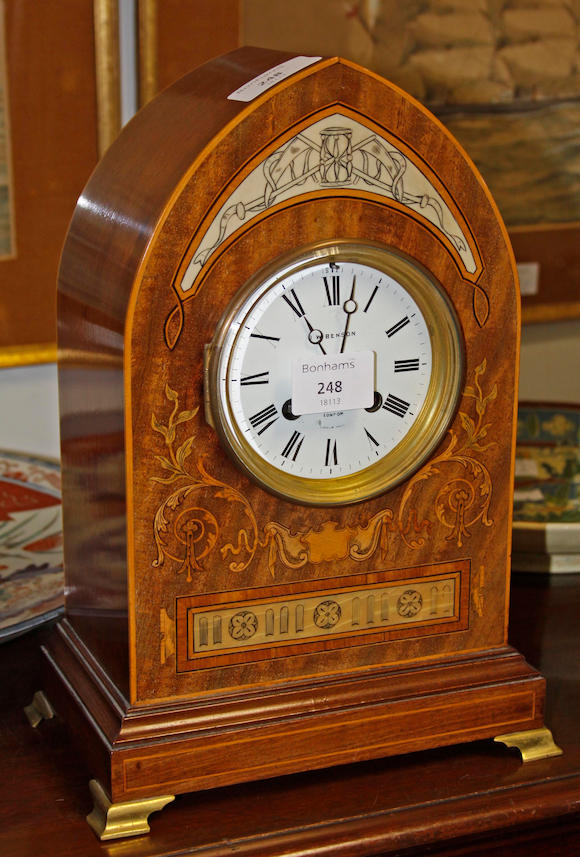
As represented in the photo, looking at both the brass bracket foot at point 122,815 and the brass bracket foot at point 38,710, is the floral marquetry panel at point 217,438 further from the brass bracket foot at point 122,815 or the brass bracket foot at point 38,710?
the brass bracket foot at point 38,710

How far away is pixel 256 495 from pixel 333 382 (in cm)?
12

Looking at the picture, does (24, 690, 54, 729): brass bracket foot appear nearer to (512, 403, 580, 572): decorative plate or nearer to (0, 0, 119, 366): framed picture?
(512, 403, 580, 572): decorative plate

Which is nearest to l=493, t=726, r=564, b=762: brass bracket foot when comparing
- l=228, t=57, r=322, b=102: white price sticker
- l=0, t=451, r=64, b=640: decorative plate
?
l=0, t=451, r=64, b=640: decorative plate

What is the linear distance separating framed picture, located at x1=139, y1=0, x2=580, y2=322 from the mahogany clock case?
895 mm

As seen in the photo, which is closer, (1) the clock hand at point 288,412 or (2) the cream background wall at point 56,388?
(1) the clock hand at point 288,412

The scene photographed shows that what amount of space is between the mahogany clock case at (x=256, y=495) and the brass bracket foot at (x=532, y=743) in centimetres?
1

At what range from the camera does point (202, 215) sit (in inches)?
35.0

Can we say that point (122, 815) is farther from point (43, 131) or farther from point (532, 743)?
point (43, 131)

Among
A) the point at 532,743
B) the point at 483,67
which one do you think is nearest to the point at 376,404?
the point at 532,743

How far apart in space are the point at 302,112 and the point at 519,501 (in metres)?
0.79

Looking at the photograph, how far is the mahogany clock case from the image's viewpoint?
0.90 metres

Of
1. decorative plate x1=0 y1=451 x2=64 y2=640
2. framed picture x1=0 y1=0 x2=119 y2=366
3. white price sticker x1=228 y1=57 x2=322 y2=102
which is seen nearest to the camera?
white price sticker x1=228 y1=57 x2=322 y2=102

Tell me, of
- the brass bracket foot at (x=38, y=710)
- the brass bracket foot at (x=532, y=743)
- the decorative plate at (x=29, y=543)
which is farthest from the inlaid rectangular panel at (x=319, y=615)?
the decorative plate at (x=29, y=543)

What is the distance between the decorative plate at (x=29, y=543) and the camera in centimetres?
128
